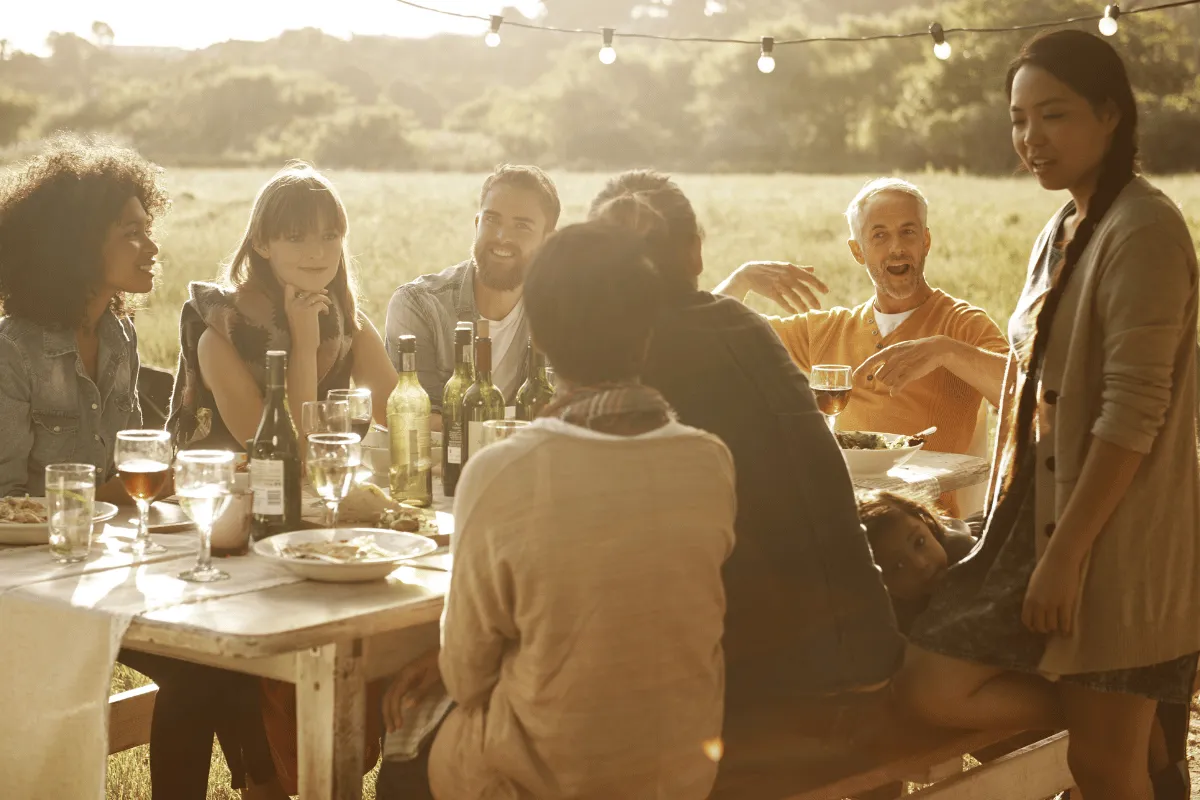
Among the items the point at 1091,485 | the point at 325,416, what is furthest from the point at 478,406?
the point at 1091,485

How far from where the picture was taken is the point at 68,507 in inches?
84.2

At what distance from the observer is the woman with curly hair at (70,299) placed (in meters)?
2.84

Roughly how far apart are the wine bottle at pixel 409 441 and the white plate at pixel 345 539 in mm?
421

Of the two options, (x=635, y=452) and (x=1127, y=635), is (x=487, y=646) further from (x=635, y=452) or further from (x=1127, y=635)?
(x=1127, y=635)

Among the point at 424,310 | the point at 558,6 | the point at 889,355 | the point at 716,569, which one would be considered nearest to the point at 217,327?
the point at 424,310

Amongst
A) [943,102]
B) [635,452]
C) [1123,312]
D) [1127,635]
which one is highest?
[943,102]

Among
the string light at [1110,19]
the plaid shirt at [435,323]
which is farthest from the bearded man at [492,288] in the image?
the string light at [1110,19]

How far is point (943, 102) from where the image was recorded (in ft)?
76.4

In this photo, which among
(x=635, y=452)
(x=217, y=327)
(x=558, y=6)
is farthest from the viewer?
(x=558, y=6)

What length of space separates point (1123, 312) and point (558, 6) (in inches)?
1350

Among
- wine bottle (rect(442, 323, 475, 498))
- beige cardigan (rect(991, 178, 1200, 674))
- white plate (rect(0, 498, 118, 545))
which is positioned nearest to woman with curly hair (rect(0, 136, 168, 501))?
white plate (rect(0, 498, 118, 545))

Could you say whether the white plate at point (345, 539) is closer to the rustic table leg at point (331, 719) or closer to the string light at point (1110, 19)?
the rustic table leg at point (331, 719)

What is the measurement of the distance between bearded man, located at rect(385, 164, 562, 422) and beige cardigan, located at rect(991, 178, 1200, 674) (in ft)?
6.06

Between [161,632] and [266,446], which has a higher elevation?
[266,446]
